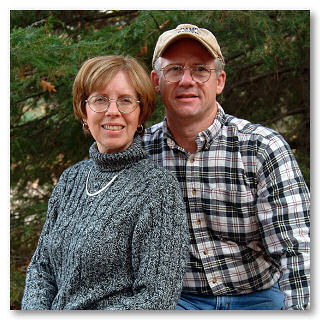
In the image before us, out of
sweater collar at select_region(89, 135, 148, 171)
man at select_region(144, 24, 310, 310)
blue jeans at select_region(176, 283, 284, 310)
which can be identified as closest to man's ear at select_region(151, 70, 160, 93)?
man at select_region(144, 24, 310, 310)

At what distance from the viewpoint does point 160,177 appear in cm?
126

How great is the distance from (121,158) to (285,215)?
501mm

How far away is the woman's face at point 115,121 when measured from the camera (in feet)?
4.24

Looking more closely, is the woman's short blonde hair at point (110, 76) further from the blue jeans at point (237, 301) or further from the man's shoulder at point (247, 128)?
the blue jeans at point (237, 301)

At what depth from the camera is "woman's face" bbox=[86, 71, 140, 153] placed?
1.29m

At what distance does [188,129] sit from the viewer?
1456 mm

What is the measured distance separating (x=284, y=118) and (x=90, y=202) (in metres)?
0.88

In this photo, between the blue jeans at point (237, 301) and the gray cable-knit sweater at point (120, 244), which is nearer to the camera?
the gray cable-knit sweater at point (120, 244)

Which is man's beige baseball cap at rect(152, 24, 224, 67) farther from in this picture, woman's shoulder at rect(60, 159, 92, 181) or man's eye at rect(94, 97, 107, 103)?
woman's shoulder at rect(60, 159, 92, 181)

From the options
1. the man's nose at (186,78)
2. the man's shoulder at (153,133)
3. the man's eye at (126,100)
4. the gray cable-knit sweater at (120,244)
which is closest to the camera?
the gray cable-knit sweater at (120,244)

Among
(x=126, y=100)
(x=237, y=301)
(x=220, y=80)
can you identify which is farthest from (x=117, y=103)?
(x=237, y=301)

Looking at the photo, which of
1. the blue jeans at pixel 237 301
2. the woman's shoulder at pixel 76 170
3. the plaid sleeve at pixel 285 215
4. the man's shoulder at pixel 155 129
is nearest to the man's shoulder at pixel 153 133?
the man's shoulder at pixel 155 129

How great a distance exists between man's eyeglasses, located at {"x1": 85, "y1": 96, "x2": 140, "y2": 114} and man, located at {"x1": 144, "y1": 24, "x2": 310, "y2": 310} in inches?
6.9
